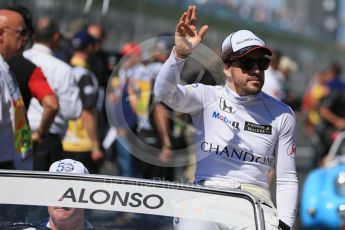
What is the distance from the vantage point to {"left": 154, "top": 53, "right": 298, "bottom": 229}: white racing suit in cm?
579

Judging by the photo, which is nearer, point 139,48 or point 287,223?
point 287,223

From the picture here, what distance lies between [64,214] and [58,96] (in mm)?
4120

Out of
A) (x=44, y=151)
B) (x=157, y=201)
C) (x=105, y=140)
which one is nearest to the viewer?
(x=157, y=201)

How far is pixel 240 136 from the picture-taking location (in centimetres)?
584

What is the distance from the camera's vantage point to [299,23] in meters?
50.6

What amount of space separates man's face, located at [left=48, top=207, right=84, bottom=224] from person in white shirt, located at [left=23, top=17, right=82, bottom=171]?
3.71 m

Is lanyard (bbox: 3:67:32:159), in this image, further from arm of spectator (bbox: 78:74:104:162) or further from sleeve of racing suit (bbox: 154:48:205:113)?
arm of spectator (bbox: 78:74:104:162)

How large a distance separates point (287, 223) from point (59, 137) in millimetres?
3721

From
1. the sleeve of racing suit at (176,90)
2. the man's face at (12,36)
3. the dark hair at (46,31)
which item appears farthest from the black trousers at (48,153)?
the sleeve of racing suit at (176,90)

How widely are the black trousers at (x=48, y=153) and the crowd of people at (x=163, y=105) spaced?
1 cm

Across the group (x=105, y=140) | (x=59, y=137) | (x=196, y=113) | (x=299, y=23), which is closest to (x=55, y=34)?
(x=59, y=137)

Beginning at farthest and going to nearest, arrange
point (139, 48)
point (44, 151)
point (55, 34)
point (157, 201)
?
point (55, 34) → point (44, 151) → point (139, 48) → point (157, 201)

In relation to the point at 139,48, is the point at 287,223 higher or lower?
lower

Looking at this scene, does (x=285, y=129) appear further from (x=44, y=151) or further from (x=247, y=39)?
(x=44, y=151)
